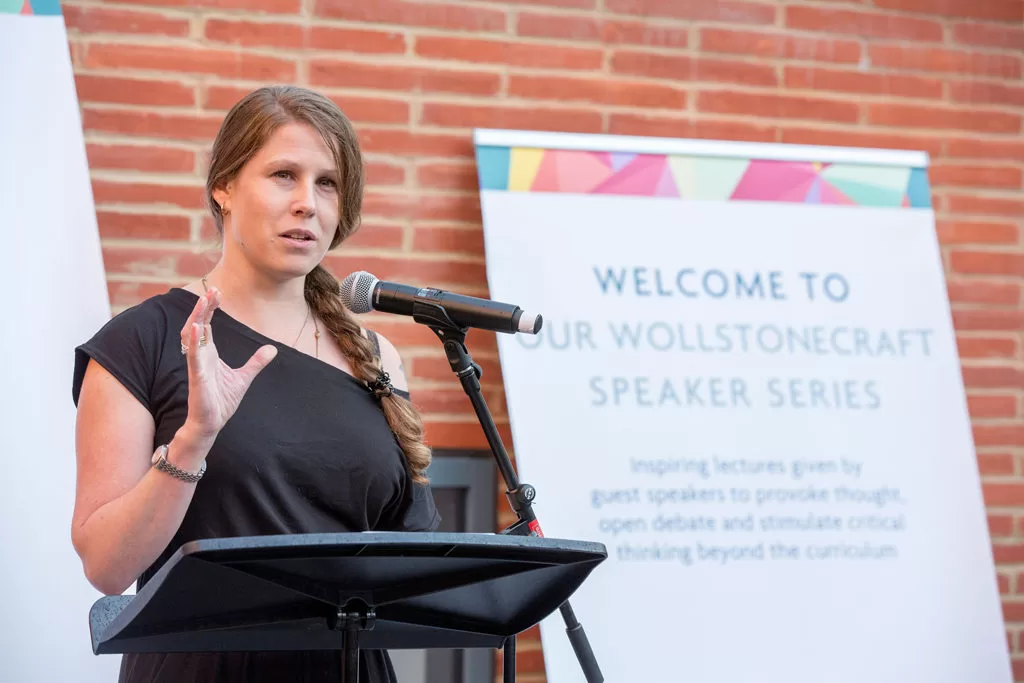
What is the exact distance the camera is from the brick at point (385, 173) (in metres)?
2.62

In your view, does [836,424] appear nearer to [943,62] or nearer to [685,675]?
[685,675]

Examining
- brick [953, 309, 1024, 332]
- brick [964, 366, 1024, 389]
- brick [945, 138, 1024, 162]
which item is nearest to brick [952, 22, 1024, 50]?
brick [945, 138, 1024, 162]

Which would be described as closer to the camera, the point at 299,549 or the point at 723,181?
the point at 299,549

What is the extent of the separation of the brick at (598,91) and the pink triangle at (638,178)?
21 centimetres

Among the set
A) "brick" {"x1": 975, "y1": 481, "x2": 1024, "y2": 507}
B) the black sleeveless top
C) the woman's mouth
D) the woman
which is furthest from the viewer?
"brick" {"x1": 975, "y1": 481, "x2": 1024, "y2": 507}

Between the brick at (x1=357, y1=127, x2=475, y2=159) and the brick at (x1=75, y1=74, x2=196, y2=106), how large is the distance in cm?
39

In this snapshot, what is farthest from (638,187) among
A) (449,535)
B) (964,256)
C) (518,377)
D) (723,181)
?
(449,535)

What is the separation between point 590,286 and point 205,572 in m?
1.66

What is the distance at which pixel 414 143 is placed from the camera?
104 inches

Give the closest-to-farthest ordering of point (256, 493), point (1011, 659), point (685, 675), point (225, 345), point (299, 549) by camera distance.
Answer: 1. point (299, 549)
2. point (256, 493)
3. point (225, 345)
4. point (685, 675)
5. point (1011, 659)

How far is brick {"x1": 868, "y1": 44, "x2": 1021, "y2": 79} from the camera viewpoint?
294cm

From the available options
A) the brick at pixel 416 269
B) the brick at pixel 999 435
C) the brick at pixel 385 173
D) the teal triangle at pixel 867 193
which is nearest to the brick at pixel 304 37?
the brick at pixel 385 173

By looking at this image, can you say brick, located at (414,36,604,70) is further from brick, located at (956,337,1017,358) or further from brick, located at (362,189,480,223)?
brick, located at (956,337,1017,358)

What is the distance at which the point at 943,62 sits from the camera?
2969 mm
